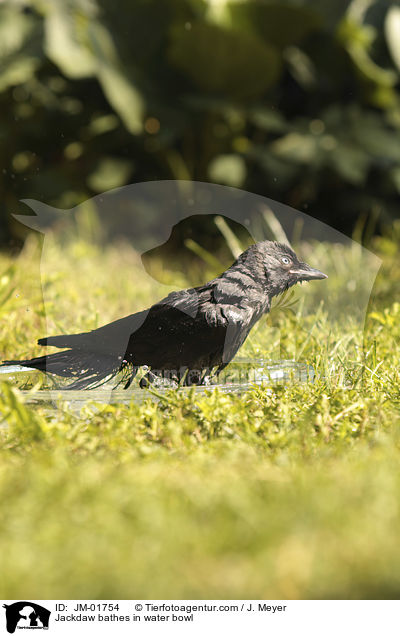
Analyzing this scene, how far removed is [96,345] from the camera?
6.45 ft

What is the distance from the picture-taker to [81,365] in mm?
1982

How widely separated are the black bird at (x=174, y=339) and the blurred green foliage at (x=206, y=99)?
2267mm

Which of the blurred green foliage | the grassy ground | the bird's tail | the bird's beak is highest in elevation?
the blurred green foliage

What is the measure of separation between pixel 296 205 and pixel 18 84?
6.75 ft

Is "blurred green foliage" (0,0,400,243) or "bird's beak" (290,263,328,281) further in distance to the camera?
"blurred green foliage" (0,0,400,243)

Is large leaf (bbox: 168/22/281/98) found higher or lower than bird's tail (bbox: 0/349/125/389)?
higher

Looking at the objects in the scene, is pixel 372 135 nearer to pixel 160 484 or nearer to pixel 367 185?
pixel 367 185

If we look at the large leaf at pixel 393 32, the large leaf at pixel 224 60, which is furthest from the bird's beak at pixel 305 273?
the large leaf at pixel 393 32

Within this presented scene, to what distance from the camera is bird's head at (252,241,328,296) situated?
204 cm

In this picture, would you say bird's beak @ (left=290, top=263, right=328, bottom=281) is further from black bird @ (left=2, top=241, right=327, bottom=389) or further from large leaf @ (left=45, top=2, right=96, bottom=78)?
large leaf @ (left=45, top=2, right=96, bottom=78)

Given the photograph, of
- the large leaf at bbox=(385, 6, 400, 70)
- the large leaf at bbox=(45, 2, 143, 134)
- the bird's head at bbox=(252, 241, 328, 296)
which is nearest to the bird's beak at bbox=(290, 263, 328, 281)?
the bird's head at bbox=(252, 241, 328, 296)

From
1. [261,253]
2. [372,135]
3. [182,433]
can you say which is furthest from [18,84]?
[182,433]

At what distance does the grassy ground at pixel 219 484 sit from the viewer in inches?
42.9

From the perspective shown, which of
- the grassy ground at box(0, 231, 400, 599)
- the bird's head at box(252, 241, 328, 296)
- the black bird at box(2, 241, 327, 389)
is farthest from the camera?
the bird's head at box(252, 241, 328, 296)
